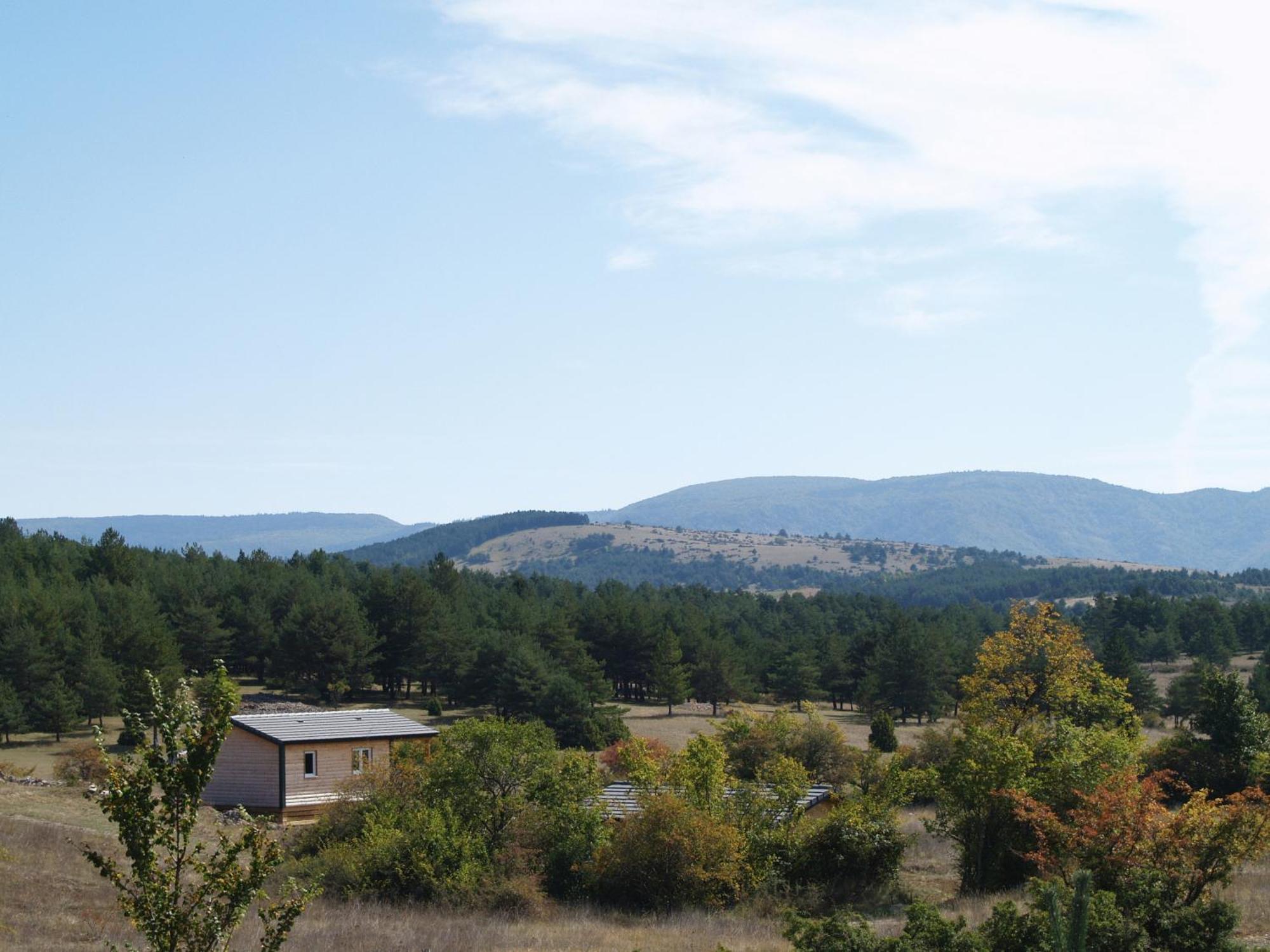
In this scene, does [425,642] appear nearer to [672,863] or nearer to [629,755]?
[629,755]

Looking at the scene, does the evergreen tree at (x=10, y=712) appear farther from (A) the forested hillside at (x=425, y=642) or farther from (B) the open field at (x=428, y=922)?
(B) the open field at (x=428, y=922)

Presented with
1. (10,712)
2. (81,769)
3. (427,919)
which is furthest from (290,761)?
(10,712)

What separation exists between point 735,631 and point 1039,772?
82.7 metres

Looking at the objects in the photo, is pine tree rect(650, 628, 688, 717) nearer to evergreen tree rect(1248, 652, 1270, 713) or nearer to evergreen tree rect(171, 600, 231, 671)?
evergreen tree rect(171, 600, 231, 671)

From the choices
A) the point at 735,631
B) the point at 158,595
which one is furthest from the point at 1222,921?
the point at 735,631

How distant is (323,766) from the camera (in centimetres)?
4278

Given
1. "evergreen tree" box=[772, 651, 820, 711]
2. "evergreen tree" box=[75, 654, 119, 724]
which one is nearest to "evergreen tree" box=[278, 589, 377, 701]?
"evergreen tree" box=[75, 654, 119, 724]

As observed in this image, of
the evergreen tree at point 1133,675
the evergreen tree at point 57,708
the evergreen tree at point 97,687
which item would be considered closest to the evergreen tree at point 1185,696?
the evergreen tree at point 1133,675

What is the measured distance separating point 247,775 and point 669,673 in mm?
44064

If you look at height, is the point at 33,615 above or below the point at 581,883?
above

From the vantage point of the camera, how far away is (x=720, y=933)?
21391 millimetres

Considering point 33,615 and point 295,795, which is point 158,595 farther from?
point 295,795

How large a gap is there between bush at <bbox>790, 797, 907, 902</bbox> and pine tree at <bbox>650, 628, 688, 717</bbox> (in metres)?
56.5

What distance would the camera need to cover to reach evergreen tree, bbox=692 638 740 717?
290 ft
